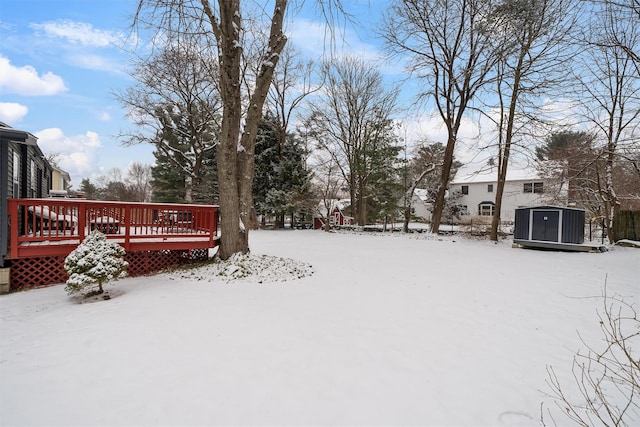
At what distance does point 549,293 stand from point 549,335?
2.16 meters

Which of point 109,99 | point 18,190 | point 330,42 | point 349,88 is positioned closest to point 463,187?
point 349,88

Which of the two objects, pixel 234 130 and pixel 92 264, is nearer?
pixel 92 264

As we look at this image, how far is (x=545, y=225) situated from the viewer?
36.4ft

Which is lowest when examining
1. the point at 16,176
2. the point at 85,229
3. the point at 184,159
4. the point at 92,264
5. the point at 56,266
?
the point at 56,266

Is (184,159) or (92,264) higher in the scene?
(184,159)

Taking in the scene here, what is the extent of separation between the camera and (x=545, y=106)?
41.3 ft

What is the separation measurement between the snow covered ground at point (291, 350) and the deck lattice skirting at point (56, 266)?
1.29ft

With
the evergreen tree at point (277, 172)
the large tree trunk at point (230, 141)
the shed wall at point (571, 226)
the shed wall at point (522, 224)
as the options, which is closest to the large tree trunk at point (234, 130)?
the large tree trunk at point (230, 141)

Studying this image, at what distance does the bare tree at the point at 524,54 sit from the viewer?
38.4ft

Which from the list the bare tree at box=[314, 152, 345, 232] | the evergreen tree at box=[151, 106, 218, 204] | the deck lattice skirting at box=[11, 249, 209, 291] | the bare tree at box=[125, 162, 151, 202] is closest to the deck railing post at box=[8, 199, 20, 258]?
the deck lattice skirting at box=[11, 249, 209, 291]

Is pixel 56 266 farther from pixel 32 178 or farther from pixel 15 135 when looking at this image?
pixel 32 178

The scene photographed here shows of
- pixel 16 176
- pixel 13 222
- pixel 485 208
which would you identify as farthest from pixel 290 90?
pixel 485 208

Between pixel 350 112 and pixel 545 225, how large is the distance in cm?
1310

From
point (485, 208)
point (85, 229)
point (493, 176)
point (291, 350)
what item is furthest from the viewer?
point (485, 208)
